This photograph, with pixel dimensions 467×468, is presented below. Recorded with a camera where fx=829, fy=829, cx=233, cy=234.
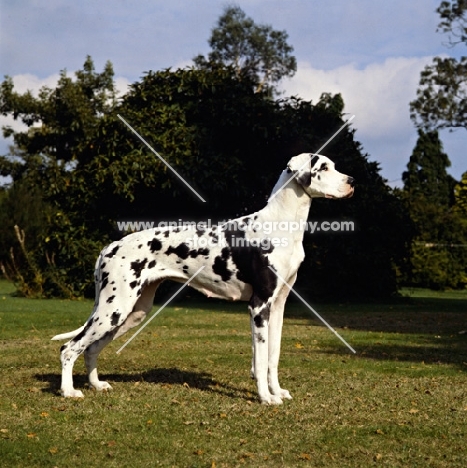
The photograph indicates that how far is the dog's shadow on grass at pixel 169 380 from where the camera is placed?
336 inches

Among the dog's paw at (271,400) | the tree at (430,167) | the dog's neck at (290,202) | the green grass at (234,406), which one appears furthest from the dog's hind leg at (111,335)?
the tree at (430,167)

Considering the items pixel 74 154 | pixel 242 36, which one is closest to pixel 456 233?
pixel 74 154

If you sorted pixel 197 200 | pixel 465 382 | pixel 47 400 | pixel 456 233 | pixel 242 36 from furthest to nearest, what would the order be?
pixel 242 36
pixel 456 233
pixel 197 200
pixel 465 382
pixel 47 400

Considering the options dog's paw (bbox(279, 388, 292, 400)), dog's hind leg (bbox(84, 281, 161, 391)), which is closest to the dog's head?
dog's hind leg (bbox(84, 281, 161, 391))

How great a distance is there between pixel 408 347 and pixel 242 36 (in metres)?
42.6

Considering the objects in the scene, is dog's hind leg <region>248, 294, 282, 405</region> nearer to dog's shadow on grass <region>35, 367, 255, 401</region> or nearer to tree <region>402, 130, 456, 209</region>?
dog's shadow on grass <region>35, 367, 255, 401</region>

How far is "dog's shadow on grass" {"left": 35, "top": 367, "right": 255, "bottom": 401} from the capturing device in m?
8.54

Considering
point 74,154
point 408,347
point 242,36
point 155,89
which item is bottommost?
point 408,347

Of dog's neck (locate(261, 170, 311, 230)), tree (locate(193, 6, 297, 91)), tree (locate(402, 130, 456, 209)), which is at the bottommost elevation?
dog's neck (locate(261, 170, 311, 230))

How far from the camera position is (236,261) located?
8.27m

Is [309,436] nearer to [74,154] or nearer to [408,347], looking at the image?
[408,347]

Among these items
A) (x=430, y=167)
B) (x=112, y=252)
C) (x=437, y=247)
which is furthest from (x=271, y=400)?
(x=430, y=167)

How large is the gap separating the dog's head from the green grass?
2029 mm

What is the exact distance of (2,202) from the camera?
36812mm
